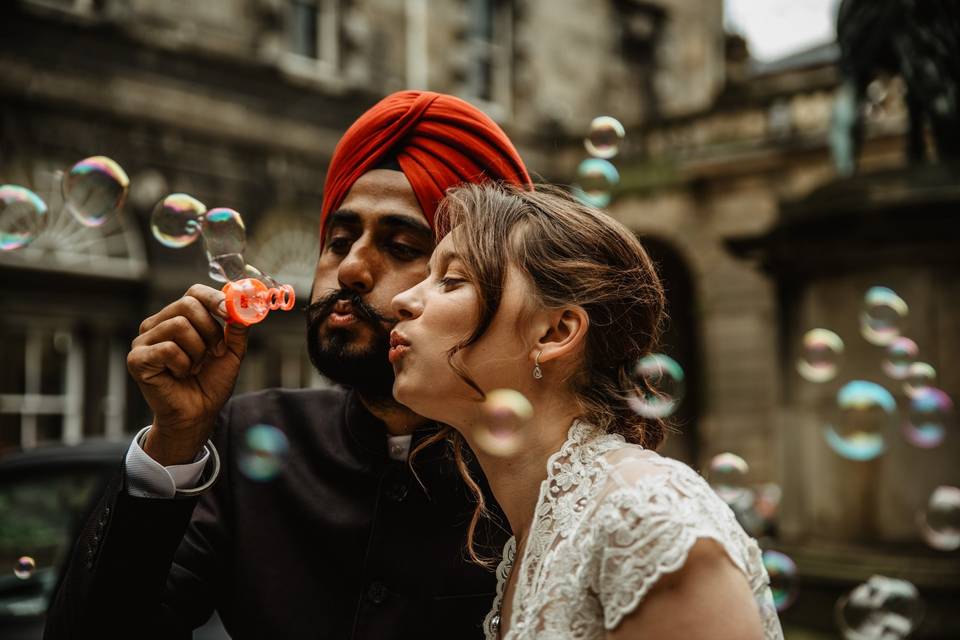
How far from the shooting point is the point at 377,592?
6.09 feet

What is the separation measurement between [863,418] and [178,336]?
3.81 meters

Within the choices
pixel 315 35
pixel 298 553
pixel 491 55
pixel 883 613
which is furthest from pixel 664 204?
pixel 298 553

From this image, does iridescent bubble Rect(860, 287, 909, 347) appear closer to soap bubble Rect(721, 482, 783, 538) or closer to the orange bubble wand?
soap bubble Rect(721, 482, 783, 538)

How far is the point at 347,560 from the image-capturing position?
1.94m

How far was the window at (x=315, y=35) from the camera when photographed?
13133mm

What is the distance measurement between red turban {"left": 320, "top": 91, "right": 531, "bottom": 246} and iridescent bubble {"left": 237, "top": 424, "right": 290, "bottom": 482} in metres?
0.45

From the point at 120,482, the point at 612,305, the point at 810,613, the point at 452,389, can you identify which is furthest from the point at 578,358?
the point at 810,613

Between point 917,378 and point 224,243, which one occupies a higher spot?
point 224,243

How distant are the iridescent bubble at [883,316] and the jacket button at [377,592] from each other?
11.4 ft

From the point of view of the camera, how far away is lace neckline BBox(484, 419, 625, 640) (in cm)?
146

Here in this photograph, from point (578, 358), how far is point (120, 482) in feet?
2.66

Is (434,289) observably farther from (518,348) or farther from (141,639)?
(141,639)

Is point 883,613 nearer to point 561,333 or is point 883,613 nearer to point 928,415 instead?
point 928,415

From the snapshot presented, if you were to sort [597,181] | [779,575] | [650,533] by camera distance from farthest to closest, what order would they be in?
[779,575]
[597,181]
[650,533]
